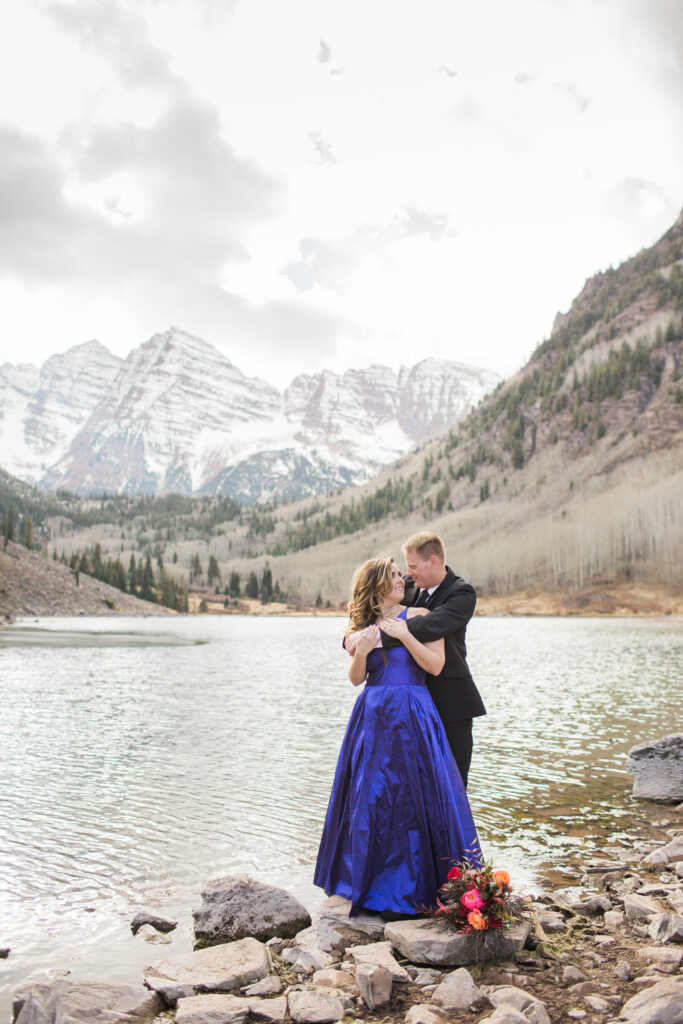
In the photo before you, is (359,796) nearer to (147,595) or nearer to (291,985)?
(291,985)

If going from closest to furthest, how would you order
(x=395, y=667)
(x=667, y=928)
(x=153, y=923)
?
(x=667, y=928) < (x=395, y=667) < (x=153, y=923)

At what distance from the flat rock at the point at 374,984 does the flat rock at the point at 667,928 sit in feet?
8.68

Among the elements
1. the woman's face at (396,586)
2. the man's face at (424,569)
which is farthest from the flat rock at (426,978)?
the man's face at (424,569)

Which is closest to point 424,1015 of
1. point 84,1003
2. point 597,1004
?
point 597,1004

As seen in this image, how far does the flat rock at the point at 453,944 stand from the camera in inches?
245

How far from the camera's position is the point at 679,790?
13469 millimetres

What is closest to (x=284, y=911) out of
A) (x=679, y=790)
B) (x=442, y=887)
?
(x=442, y=887)

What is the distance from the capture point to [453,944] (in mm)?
6215

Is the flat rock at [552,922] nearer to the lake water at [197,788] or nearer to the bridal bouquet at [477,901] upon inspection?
the bridal bouquet at [477,901]

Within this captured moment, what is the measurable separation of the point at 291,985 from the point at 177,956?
132 centimetres

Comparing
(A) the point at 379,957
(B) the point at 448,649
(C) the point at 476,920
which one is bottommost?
(A) the point at 379,957

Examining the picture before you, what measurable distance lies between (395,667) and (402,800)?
3.98ft

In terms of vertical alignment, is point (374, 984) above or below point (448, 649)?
below

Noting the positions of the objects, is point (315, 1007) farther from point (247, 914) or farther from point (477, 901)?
point (247, 914)
